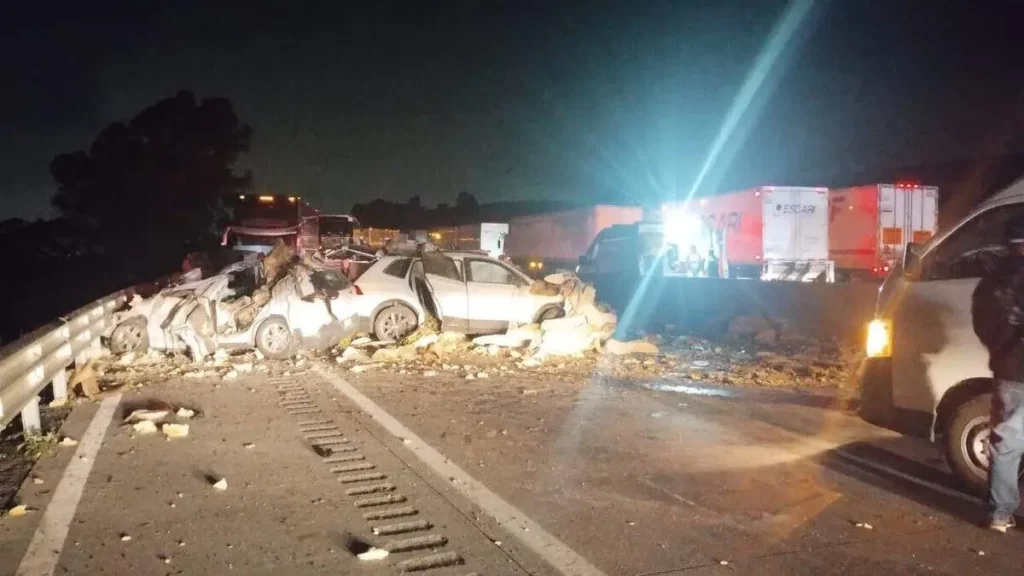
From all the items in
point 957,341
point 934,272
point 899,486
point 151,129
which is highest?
point 151,129

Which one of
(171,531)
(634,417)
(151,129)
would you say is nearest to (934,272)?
(634,417)

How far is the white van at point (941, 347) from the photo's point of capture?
19.1 ft

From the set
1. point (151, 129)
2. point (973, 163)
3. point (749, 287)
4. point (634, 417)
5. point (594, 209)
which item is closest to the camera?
point (634, 417)

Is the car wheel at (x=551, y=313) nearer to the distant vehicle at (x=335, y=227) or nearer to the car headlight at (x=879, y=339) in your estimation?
the car headlight at (x=879, y=339)

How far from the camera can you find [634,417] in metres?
8.56

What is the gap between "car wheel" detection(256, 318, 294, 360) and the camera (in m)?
12.2

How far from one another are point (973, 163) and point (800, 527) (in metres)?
36.6

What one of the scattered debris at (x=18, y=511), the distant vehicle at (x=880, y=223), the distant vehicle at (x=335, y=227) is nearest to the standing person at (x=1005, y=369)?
the scattered debris at (x=18, y=511)

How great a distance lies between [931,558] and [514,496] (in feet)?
8.48

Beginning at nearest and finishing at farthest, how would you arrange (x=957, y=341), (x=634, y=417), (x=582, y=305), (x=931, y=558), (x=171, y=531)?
(x=931, y=558) < (x=171, y=531) < (x=957, y=341) < (x=634, y=417) < (x=582, y=305)

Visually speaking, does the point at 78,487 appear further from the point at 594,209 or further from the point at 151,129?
the point at 151,129

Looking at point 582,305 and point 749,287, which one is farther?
point 749,287

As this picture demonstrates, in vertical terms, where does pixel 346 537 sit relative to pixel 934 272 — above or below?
below

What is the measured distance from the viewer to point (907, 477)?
6449mm
